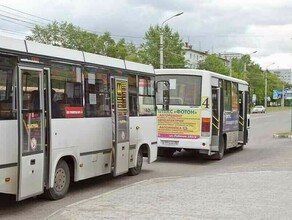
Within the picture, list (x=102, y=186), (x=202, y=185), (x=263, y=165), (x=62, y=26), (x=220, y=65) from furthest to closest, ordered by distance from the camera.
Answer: (x=220, y=65), (x=62, y=26), (x=263, y=165), (x=102, y=186), (x=202, y=185)

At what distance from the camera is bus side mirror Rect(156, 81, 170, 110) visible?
14.5m

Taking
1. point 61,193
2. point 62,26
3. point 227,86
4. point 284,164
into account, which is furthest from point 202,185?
point 62,26

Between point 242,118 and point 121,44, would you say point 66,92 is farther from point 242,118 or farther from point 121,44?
point 121,44

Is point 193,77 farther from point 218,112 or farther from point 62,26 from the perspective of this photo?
point 62,26

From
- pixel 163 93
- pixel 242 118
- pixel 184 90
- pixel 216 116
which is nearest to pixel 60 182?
pixel 163 93

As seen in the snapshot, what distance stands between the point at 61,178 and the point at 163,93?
608cm

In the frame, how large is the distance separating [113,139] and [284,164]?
5.99 meters

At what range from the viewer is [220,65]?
305ft

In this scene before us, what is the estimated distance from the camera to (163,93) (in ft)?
48.8

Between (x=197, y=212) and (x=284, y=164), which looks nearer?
(x=197, y=212)

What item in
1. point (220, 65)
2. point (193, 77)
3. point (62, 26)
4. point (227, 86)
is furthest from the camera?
point (220, 65)

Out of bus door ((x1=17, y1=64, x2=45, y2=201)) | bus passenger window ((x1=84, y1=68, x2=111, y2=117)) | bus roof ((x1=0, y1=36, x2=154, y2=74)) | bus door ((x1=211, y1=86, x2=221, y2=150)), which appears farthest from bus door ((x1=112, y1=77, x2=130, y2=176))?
bus door ((x1=211, y1=86, x2=221, y2=150))

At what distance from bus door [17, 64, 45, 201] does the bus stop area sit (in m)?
0.72

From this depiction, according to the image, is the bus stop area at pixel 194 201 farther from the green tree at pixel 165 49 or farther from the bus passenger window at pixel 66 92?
the green tree at pixel 165 49
